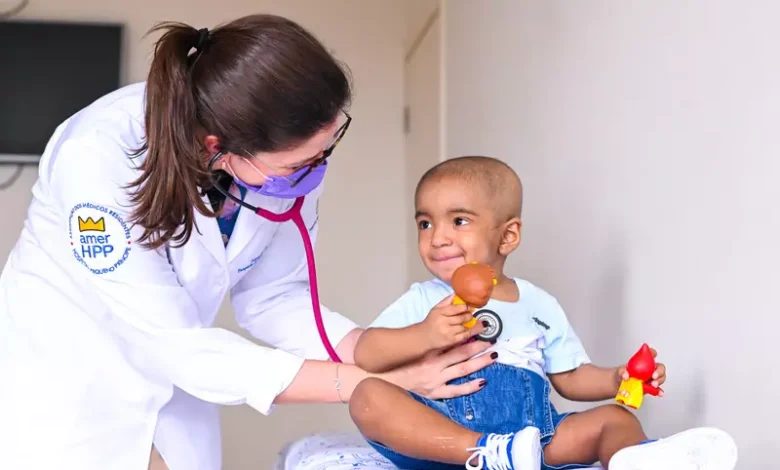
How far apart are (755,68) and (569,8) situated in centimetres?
76

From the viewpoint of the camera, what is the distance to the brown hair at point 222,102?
50.1 inches

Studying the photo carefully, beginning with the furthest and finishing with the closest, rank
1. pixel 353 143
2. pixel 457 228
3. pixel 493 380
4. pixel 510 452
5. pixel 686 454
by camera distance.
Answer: pixel 353 143, pixel 457 228, pixel 493 380, pixel 510 452, pixel 686 454

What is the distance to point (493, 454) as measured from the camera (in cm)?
111

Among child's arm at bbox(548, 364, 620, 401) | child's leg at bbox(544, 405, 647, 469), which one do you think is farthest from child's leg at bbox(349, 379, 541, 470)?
child's arm at bbox(548, 364, 620, 401)

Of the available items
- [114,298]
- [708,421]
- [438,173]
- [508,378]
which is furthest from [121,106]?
[708,421]

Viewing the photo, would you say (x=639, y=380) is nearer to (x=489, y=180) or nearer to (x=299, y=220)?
(x=489, y=180)

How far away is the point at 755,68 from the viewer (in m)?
1.17

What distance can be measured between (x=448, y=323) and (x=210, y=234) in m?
0.47

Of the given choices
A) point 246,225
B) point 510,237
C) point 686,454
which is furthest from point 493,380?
point 246,225

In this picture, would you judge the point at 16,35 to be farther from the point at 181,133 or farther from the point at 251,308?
the point at 181,133

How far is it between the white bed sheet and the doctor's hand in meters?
0.13

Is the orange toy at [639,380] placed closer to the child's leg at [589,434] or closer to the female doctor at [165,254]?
the child's leg at [589,434]

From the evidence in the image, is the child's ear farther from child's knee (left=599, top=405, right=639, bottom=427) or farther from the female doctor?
child's knee (left=599, top=405, right=639, bottom=427)

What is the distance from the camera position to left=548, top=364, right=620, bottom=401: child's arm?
134 centimetres
